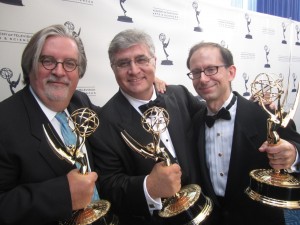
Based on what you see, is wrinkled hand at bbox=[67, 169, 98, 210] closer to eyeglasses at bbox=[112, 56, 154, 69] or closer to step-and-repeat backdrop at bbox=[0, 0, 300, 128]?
eyeglasses at bbox=[112, 56, 154, 69]

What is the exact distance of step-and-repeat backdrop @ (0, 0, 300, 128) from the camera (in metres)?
1.88

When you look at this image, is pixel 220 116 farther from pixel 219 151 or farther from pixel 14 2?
pixel 14 2

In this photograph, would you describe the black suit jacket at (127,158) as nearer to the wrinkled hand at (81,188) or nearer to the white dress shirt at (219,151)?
the white dress shirt at (219,151)

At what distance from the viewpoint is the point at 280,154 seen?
45.6 inches

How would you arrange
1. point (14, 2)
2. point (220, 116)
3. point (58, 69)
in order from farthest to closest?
point (14, 2)
point (220, 116)
point (58, 69)

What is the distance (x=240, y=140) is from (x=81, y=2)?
1.61 meters

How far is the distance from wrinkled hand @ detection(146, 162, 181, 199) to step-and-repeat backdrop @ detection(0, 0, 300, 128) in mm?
684

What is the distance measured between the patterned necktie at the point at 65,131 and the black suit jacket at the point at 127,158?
16 cm

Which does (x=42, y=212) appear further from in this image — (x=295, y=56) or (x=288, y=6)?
(x=288, y=6)

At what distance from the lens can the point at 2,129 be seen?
112cm

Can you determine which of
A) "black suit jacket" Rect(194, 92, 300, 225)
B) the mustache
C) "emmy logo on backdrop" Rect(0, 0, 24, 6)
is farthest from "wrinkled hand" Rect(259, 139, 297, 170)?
"emmy logo on backdrop" Rect(0, 0, 24, 6)

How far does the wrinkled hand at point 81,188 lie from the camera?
1.02 meters

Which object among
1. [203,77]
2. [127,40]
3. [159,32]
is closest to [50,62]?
[127,40]

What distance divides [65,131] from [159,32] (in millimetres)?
1686
